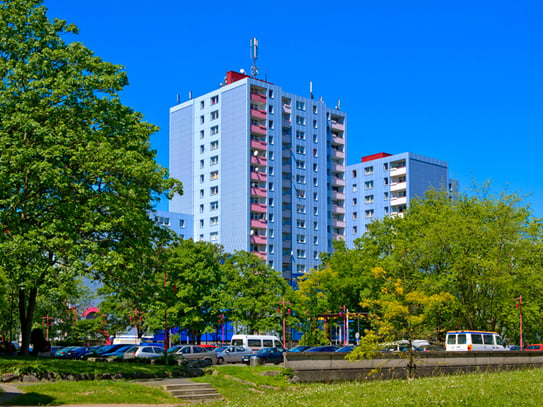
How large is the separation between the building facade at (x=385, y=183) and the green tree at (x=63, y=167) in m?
93.8

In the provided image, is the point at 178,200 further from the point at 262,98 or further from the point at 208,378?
the point at 208,378

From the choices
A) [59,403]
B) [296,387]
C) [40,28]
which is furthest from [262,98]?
[59,403]

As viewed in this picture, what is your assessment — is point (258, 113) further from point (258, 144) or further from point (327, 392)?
point (327, 392)

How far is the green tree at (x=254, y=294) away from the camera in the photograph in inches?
2719

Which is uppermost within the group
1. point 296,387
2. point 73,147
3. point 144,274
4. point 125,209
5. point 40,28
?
point 40,28

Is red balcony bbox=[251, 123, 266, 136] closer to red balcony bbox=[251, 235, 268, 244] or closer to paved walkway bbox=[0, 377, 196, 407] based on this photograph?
red balcony bbox=[251, 235, 268, 244]

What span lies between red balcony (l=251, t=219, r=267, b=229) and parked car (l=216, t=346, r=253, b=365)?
50.2 meters

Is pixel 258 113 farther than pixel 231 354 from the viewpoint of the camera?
Yes

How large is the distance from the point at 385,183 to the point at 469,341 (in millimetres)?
84541

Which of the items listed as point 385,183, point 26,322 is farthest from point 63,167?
point 385,183

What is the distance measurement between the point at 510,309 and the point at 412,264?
8494 millimetres

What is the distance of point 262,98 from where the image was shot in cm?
10712

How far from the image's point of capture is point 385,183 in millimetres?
130250

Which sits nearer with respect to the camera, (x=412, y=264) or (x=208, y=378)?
(x=208, y=378)
